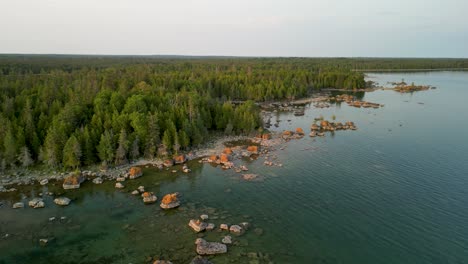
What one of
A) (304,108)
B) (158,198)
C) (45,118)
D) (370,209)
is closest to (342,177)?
(370,209)

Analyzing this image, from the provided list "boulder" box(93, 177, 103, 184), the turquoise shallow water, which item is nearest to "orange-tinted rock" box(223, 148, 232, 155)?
the turquoise shallow water

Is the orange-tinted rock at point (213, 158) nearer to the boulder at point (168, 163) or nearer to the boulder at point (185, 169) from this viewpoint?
the boulder at point (185, 169)

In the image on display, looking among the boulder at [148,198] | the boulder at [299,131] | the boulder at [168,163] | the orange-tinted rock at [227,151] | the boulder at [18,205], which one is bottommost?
the boulder at [18,205]

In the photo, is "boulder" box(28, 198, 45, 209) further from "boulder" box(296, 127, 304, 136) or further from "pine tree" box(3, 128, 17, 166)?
"boulder" box(296, 127, 304, 136)

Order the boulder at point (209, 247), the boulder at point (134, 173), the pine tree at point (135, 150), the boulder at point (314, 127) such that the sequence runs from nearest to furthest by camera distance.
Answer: the boulder at point (209, 247) → the boulder at point (134, 173) → the pine tree at point (135, 150) → the boulder at point (314, 127)

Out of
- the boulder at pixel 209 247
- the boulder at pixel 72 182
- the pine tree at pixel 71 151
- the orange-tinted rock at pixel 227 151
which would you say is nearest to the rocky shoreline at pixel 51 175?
the pine tree at pixel 71 151

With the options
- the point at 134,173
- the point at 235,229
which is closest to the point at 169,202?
the point at 235,229

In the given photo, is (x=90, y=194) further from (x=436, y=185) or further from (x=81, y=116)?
(x=436, y=185)
